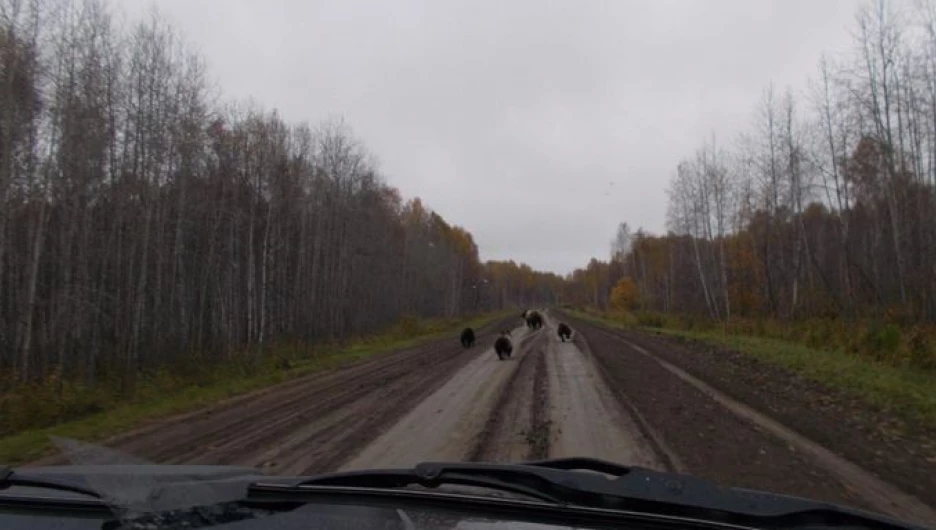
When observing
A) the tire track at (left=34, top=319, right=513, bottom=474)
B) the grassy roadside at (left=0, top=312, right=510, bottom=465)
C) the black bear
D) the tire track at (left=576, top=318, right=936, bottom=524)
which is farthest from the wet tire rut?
the black bear

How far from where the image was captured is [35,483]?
2805mm

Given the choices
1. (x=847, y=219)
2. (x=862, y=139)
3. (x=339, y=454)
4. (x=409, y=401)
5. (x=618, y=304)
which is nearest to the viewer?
(x=339, y=454)

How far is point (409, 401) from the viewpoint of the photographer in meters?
13.7

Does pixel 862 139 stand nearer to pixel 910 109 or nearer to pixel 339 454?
pixel 910 109

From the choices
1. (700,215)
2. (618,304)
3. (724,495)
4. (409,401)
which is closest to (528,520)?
(724,495)

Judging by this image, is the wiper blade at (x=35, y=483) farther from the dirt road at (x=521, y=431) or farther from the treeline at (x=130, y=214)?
the treeline at (x=130, y=214)

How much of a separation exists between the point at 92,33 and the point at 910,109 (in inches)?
1280

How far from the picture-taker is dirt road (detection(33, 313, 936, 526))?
25.4 ft

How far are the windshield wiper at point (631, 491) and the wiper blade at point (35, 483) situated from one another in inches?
27.5

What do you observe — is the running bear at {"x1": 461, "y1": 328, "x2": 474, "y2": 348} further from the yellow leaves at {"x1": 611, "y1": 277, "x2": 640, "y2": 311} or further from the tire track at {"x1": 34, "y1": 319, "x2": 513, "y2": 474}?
the yellow leaves at {"x1": 611, "y1": 277, "x2": 640, "y2": 311}

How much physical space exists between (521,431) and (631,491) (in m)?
7.85

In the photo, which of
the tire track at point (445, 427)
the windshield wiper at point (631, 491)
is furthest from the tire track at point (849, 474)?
the windshield wiper at point (631, 491)

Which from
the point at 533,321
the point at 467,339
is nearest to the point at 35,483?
the point at 467,339

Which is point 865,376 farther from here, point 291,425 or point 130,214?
point 130,214
